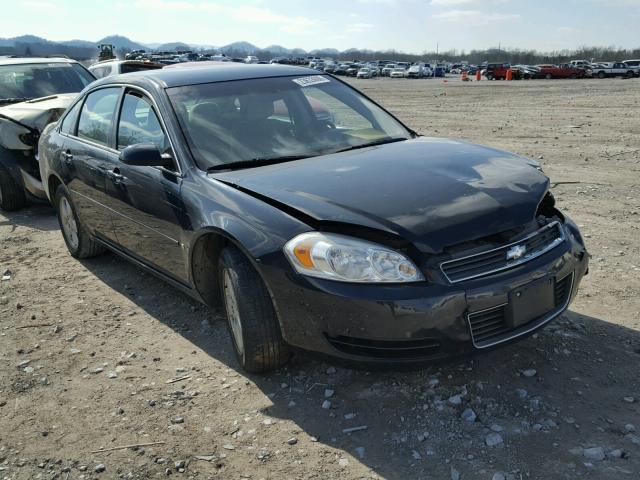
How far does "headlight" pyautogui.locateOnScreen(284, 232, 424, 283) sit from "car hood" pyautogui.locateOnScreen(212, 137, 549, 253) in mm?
92

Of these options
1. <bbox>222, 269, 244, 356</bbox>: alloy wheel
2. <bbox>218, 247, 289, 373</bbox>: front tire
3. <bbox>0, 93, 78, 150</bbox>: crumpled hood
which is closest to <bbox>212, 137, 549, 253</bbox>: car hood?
<bbox>218, 247, 289, 373</bbox>: front tire

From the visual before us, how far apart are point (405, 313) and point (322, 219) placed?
587mm

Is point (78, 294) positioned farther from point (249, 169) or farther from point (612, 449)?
point (612, 449)

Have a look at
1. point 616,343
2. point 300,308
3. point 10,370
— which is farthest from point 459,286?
point 10,370

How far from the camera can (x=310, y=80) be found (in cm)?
466

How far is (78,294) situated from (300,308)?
9.09 ft

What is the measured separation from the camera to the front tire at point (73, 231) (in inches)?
217

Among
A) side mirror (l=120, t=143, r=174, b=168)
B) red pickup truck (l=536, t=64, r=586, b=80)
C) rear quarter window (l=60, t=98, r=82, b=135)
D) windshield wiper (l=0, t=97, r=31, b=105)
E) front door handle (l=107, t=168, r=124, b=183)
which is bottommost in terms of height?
front door handle (l=107, t=168, r=124, b=183)

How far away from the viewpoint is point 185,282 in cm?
389

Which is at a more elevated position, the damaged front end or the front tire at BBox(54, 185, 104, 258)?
the damaged front end

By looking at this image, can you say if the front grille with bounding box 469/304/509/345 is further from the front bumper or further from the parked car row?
the parked car row

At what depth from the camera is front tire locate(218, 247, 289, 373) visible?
319 centimetres

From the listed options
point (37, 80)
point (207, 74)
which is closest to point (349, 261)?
point (207, 74)

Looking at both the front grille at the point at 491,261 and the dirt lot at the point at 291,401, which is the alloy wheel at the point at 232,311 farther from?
the front grille at the point at 491,261
